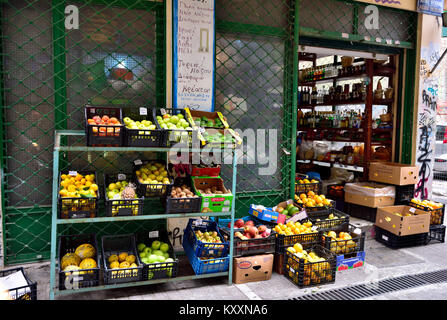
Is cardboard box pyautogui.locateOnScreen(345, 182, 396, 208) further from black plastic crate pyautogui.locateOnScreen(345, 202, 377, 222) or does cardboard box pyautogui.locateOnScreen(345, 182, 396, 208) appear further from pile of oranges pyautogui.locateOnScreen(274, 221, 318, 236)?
pile of oranges pyautogui.locateOnScreen(274, 221, 318, 236)

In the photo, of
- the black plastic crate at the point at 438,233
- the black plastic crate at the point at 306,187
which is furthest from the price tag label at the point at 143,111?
the black plastic crate at the point at 438,233

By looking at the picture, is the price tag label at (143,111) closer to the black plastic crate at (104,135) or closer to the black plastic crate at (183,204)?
the black plastic crate at (104,135)

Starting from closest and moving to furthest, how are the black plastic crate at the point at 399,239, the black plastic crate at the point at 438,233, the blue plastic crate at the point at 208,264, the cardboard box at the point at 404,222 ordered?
the blue plastic crate at the point at 208,264 < the cardboard box at the point at 404,222 < the black plastic crate at the point at 399,239 < the black plastic crate at the point at 438,233

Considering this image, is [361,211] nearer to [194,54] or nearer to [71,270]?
[194,54]

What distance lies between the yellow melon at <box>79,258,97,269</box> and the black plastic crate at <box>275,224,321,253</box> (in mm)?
2079

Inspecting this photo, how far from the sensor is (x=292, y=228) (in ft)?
14.9

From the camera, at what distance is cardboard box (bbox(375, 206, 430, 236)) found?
5.21m

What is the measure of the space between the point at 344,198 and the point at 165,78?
4031mm

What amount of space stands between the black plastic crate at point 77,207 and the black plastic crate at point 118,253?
1.77ft

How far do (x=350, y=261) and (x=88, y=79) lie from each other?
3.93 m

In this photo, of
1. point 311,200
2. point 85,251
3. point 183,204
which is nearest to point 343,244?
point 311,200

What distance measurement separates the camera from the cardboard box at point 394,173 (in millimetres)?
6090

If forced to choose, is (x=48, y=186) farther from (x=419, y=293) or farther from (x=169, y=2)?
(x=419, y=293)

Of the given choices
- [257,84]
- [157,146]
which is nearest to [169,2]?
[257,84]
